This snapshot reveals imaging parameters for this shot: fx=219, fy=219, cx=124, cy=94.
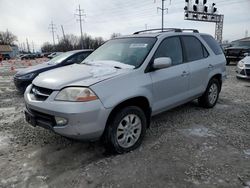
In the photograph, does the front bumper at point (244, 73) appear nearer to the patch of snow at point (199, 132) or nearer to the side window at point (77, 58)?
the patch of snow at point (199, 132)

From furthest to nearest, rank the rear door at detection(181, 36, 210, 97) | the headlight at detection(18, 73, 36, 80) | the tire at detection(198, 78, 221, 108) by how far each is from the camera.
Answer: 1. the headlight at detection(18, 73, 36, 80)
2. the tire at detection(198, 78, 221, 108)
3. the rear door at detection(181, 36, 210, 97)

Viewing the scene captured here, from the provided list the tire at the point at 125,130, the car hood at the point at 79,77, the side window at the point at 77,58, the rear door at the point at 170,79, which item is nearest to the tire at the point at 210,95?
the rear door at the point at 170,79

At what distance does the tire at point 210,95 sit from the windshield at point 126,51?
211cm

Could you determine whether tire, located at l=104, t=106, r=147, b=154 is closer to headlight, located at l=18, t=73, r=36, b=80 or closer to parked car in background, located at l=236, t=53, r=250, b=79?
headlight, located at l=18, t=73, r=36, b=80

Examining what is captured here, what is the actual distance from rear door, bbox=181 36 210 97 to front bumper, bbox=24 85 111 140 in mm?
2256

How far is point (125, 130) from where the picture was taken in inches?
126

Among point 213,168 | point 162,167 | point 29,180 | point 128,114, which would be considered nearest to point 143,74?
point 128,114

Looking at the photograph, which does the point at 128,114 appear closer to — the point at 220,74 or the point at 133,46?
the point at 133,46

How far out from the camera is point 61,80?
9.70 ft

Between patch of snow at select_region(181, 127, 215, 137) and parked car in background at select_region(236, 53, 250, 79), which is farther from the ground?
parked car in background at select_region(236, 53, 250, 79)

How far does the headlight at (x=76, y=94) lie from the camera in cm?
270

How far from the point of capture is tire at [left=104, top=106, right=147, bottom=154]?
2996mm

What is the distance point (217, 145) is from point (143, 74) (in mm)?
1628

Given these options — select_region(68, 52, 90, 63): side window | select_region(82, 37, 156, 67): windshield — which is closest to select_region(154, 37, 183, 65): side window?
select_region(82, 37, 156, 67): windshield
